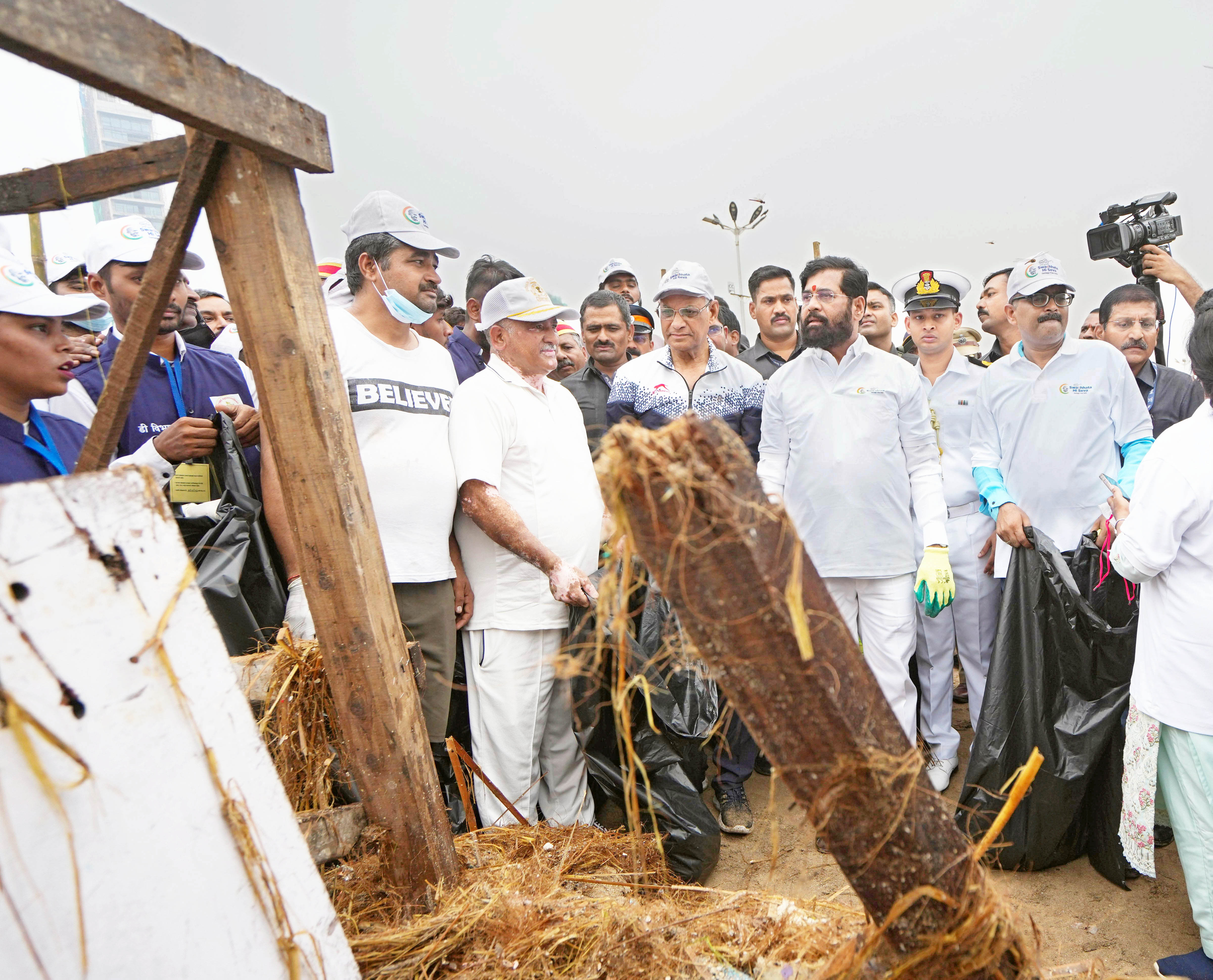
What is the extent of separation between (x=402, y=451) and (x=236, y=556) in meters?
0.63

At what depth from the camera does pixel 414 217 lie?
3.14m

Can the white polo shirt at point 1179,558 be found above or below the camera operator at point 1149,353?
below

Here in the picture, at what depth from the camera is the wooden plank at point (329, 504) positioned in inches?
72.0

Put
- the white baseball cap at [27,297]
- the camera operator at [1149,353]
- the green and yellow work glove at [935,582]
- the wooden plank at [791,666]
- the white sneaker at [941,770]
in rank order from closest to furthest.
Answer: the wooden plank at [791,666]
the white baseball cap at [27,297]
the green and yellow work glove at [935,582]
the white sneaker at [941,770]
the camera operator at [1149,353]

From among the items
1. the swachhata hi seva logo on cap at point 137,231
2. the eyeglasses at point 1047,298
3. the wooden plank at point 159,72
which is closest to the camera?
the wooden plank at point 159,72

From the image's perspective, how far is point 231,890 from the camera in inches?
51.0

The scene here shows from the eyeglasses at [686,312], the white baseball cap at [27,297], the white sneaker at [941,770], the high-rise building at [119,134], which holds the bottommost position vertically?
the white sneaker at [941,770]

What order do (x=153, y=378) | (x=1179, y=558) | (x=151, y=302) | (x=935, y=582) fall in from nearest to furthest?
(x=151, y=302) → (x=1179, y=558) → (x=153, y=378) → (x=935, y=582)

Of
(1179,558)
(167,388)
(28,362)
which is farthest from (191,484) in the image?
(1179,558)

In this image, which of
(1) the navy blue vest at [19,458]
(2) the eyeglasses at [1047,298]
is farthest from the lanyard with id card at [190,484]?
(2) the eyeglasses at [1047,298]

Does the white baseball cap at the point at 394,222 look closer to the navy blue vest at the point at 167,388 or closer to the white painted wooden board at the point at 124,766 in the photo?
the navy blue vest at the point at 167,388

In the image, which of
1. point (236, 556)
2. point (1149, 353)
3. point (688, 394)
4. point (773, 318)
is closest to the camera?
point (236, 556)

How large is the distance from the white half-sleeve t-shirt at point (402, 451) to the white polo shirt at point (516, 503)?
10 centimetres

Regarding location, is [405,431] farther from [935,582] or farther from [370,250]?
[935,582]
